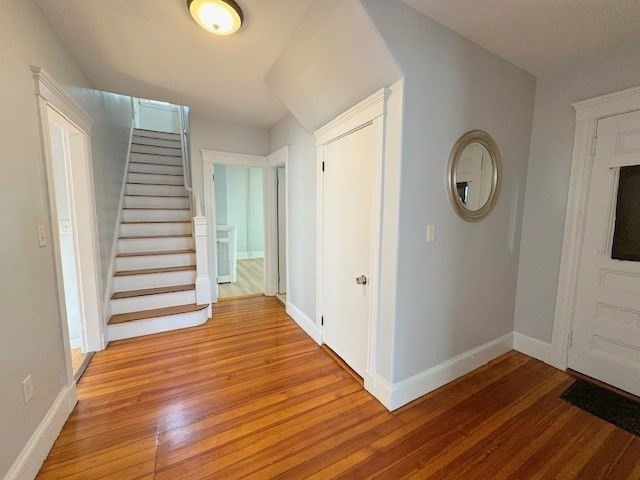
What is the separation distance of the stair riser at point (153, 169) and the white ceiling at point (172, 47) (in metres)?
1.78

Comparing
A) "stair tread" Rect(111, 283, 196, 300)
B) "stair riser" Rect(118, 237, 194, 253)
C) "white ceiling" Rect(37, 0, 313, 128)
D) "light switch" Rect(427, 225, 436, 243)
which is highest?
"white ceiling" Rect(37, 0, 313, 128)

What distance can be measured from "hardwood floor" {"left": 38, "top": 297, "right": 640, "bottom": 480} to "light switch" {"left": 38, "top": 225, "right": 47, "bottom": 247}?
1107 mm

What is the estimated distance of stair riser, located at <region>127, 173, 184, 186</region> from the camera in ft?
13.3

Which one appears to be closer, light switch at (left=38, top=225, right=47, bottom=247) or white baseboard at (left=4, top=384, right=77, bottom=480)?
white baseboard at (left=4, top=384, right=77, bottom=480)

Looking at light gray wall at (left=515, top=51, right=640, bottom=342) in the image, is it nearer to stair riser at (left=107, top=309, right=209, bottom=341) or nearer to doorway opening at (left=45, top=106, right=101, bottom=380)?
stair riser at (left=107, top=309, right=209, bottom=341)

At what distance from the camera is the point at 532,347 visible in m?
2.36

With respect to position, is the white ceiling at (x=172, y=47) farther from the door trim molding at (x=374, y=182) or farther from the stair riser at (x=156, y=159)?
the stair riser at (x=156, y=159)

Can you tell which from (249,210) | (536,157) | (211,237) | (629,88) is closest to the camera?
(629,88)

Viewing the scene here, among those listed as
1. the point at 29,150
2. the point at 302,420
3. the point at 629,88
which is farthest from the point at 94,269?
the point at 629,88

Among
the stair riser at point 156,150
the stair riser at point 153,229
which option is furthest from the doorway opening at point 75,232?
the stair riser at point 156,150

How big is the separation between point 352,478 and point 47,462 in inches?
61.6

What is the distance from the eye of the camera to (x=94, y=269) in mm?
2367

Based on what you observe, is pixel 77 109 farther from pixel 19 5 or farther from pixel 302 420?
pixel 302 420

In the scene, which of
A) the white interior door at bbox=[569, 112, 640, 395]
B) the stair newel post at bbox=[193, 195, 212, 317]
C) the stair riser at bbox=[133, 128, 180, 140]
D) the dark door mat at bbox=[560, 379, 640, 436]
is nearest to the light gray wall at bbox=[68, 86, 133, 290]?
the stair newel post at bbox=[193, 195, 212, 317]
